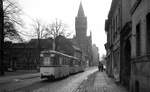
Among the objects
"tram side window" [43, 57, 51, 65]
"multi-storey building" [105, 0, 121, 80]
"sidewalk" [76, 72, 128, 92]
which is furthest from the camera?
"tram side window" [43, 57, 51, 65]

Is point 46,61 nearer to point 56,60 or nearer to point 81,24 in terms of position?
point 56,60

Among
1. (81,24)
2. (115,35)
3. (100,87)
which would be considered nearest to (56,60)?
(115,35)

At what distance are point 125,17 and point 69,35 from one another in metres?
52.5

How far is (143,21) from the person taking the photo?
10805mm

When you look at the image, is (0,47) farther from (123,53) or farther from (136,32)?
(136,32)

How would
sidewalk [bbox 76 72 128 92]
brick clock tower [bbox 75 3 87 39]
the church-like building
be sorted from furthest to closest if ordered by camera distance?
the church-like building < brick clock tower [bbox 75 3 87 39] < sidewalk [bbox 76 72 128 92]

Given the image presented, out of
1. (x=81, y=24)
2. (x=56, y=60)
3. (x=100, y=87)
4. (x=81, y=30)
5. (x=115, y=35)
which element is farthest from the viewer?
(x=81, y=30)

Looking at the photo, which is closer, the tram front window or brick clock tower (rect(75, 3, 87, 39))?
the tram front window

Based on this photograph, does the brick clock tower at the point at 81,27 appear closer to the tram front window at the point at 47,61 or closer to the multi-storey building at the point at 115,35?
the multi-storey building at the point at 115,35

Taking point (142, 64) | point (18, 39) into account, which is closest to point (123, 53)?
point (142, 64)

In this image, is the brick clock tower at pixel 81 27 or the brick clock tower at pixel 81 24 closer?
the brick clock tower at pixel 81 24

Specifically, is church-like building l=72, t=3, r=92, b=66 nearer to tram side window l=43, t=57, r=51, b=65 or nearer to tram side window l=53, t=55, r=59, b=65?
tram side window l=53, t=55, r=59, b=65

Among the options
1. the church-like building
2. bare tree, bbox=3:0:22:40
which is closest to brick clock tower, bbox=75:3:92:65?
the church-like building

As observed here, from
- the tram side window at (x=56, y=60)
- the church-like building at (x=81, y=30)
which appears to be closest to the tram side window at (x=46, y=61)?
the tram side window at (x=56, y=60)
